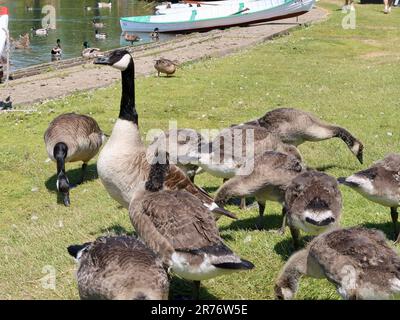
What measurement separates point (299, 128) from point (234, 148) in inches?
79.8

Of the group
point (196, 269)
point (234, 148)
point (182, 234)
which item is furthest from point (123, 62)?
point (196, 269)

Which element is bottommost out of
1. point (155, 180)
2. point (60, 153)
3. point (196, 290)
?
point (60, 153)

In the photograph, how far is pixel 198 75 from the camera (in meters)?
19.7

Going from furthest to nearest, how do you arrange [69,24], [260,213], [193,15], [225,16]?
[69,24], [193,15], [225,16], [260,213]

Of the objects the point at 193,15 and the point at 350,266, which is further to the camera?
the point at 193,15

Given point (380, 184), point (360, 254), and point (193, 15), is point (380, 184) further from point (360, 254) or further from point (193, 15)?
point (193, 15)

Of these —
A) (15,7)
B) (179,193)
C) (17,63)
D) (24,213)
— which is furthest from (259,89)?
(15,7)

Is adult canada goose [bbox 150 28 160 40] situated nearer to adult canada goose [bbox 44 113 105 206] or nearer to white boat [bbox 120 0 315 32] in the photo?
white boat [bbox 120 0 315 32]

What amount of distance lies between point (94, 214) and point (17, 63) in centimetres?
2896

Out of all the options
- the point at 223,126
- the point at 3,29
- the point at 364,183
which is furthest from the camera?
the point at 3,29

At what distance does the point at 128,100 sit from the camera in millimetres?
7500

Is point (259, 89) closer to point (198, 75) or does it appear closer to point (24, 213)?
point (198, 75)

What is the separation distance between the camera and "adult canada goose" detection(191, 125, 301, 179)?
25.8 ft

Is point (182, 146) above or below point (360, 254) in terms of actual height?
below
